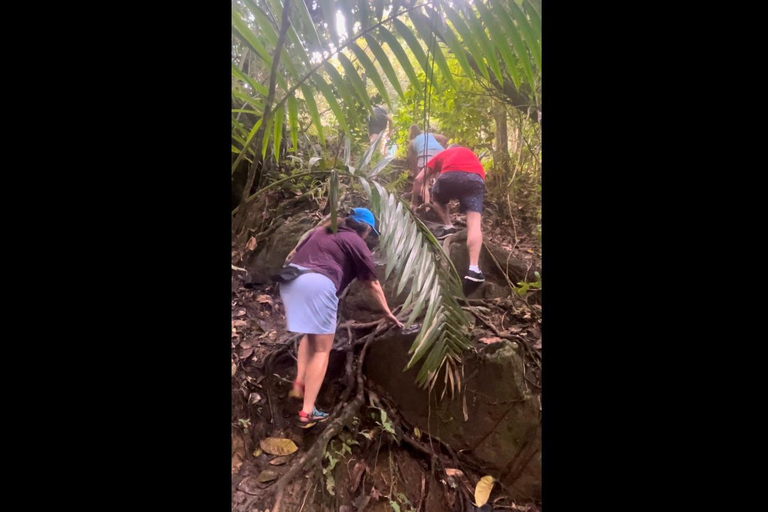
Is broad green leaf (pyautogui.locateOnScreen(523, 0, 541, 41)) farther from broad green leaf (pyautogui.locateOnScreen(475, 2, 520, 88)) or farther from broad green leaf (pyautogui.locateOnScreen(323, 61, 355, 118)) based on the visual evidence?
broad green leaf (pyautogui.locateOnScreen(323, 61, 355, 118))

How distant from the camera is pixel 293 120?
43.7 inches

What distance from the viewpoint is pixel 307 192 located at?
1.11 metres

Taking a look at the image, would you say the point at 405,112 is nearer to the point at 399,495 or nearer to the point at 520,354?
the point at 520,354

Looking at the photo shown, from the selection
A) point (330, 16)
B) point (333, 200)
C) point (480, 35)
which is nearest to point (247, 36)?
Result: point (330, 16)

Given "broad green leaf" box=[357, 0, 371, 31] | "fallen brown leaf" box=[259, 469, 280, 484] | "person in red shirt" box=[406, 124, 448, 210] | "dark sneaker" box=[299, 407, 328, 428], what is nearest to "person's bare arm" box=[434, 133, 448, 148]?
"person in red shirt" box=[406, 124, 448, 210]

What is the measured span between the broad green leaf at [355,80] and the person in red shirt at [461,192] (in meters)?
0.23

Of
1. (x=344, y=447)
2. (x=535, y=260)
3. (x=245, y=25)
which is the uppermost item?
(x=245, y=25)

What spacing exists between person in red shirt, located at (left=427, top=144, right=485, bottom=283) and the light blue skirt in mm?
A: 331

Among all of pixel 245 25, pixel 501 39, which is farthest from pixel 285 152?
pixel 501 39

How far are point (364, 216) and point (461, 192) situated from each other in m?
0.26

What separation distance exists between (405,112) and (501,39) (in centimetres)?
30

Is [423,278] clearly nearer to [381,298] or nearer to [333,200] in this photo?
[381,298]

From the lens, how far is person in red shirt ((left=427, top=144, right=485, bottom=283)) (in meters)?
1.13

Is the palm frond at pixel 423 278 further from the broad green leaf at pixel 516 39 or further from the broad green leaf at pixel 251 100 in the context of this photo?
the broad green leaf at pixel 516 39
